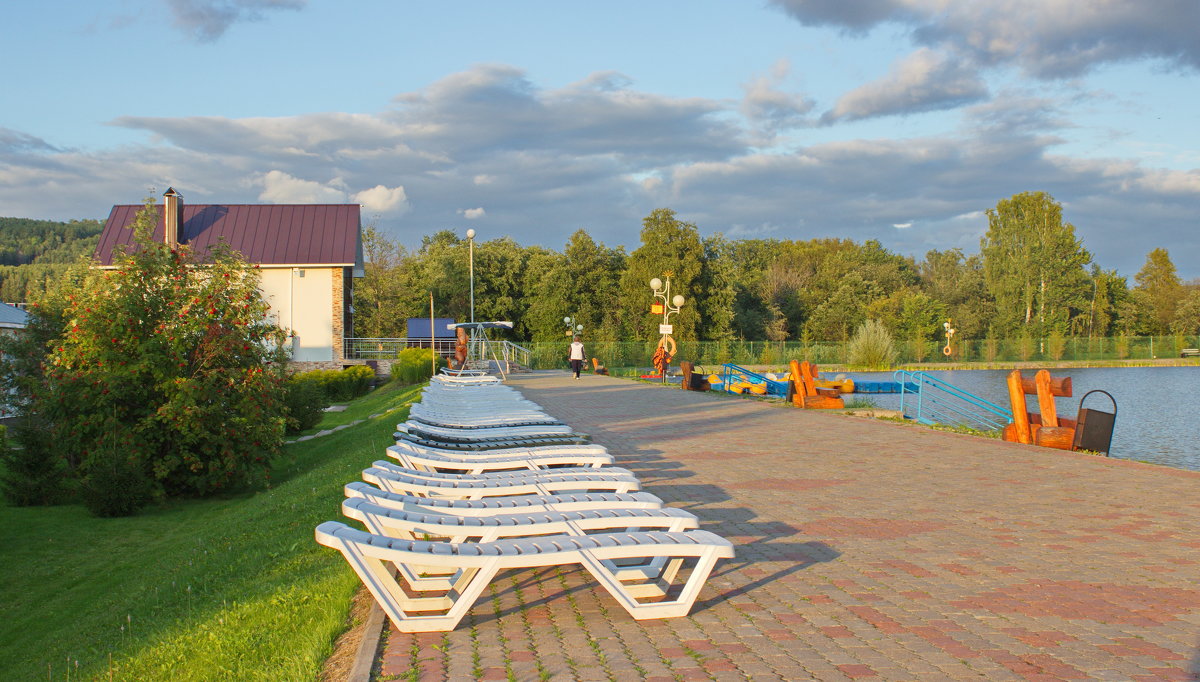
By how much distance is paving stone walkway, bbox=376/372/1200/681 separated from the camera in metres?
3.80

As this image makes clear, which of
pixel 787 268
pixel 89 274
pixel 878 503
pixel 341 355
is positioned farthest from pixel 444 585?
pixel 787 268

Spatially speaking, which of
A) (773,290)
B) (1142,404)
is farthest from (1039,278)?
(1142,404)

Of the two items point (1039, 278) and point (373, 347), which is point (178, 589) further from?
point (1039, 278)

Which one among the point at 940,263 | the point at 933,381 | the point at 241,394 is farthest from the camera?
the point at 940,263

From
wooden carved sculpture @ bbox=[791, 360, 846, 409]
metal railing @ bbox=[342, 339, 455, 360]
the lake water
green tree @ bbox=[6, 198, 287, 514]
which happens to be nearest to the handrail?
metal railing @ bbox=[342, 339, 455, 360]

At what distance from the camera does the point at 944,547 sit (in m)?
5.93

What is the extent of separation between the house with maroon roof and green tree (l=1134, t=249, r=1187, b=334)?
60.4 meters

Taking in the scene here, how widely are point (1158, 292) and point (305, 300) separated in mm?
67288

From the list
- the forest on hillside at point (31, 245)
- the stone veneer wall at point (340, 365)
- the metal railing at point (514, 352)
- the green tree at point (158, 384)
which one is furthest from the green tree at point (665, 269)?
the forest on hillside at point (31, 245)

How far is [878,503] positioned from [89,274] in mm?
13133

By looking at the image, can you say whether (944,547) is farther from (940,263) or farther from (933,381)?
(940,263)

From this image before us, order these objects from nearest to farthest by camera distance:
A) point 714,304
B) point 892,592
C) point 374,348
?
point 892,592
point 374,348
point 714,304

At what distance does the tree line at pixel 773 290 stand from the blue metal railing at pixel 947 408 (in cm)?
2558

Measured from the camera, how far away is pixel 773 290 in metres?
65.2
